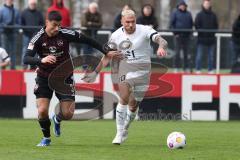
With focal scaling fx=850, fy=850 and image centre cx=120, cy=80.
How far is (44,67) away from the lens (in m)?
14.1

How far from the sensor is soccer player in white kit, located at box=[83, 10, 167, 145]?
1470cm

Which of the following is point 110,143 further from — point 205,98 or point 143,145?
point 205,98

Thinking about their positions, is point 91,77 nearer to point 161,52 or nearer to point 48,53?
point 48,53

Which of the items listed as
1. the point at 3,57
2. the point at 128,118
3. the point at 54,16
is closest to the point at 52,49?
the point at 54,16

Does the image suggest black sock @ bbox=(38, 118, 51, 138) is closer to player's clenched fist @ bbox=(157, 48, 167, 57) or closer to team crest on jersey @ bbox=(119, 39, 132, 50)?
team crest on jersey @ bbox=(119, 39, 132, 50)

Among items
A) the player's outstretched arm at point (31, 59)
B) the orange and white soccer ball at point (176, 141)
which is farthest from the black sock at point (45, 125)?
the orange and white soccer ball at point (176, 141)

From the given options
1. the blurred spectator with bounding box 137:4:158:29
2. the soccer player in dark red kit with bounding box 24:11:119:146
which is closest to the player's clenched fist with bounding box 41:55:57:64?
the soccer player in dark red kit with bounding box 24:11:119:146

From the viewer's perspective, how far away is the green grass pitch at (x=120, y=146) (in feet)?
41.4

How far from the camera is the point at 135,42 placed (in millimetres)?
14953

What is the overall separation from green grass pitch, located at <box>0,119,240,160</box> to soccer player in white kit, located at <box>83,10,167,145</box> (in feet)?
1.52

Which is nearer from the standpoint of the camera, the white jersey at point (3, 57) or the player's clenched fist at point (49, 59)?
the player's clenched fist at point (49, 59)

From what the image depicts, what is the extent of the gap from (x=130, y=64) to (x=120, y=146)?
169 centimetres

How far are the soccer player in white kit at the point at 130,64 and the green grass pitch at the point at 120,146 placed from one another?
18.3 inches

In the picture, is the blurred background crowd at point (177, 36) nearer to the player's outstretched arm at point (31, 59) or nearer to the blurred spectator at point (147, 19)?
the blurred spectator at point (147, 19)
